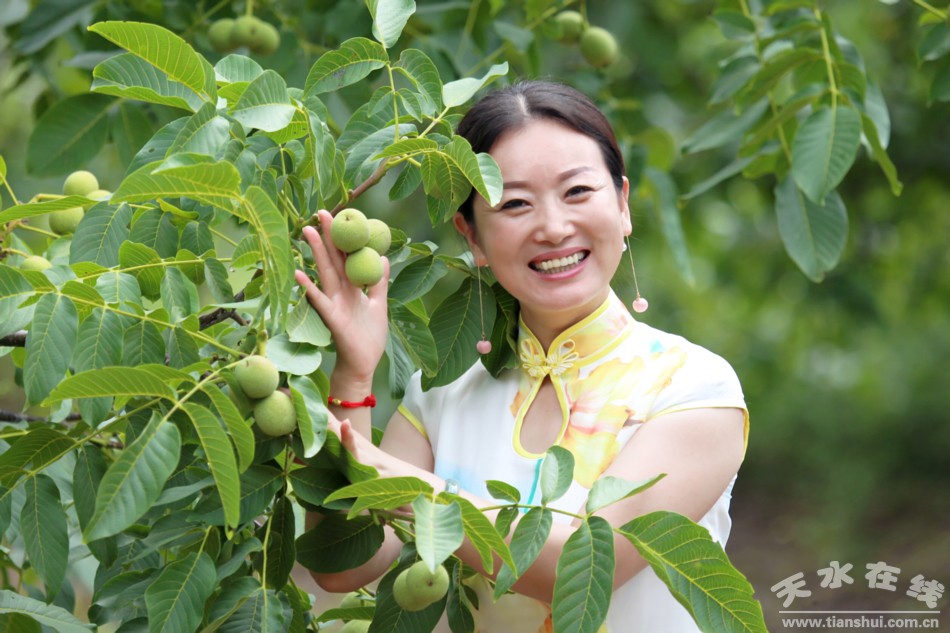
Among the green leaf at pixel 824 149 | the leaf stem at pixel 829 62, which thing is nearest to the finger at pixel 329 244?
the green leaf at pixel 824 149

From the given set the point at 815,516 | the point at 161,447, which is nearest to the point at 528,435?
the point at 161,447

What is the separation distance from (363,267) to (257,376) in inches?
8.5

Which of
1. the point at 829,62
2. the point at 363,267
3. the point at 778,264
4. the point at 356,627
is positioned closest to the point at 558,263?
the point at 363,267

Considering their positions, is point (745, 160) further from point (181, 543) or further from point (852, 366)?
point (852, 366)

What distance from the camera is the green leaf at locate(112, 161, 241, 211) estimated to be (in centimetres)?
108

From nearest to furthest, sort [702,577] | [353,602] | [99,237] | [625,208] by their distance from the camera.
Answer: [702,577]
[99,237]
[353,602]
[625,208]

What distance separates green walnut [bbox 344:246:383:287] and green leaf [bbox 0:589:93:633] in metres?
0.48

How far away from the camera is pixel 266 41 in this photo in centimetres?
249

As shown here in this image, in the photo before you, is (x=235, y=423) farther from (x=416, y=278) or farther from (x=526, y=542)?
(x=416, y=278)

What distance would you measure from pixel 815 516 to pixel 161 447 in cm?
576

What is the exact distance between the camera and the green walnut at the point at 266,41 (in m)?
2.48

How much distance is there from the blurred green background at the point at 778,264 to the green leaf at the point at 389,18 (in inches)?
23.0

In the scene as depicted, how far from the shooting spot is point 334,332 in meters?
1.37

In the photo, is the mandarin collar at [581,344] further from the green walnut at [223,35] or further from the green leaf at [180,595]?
the green walnut at [223,35]
